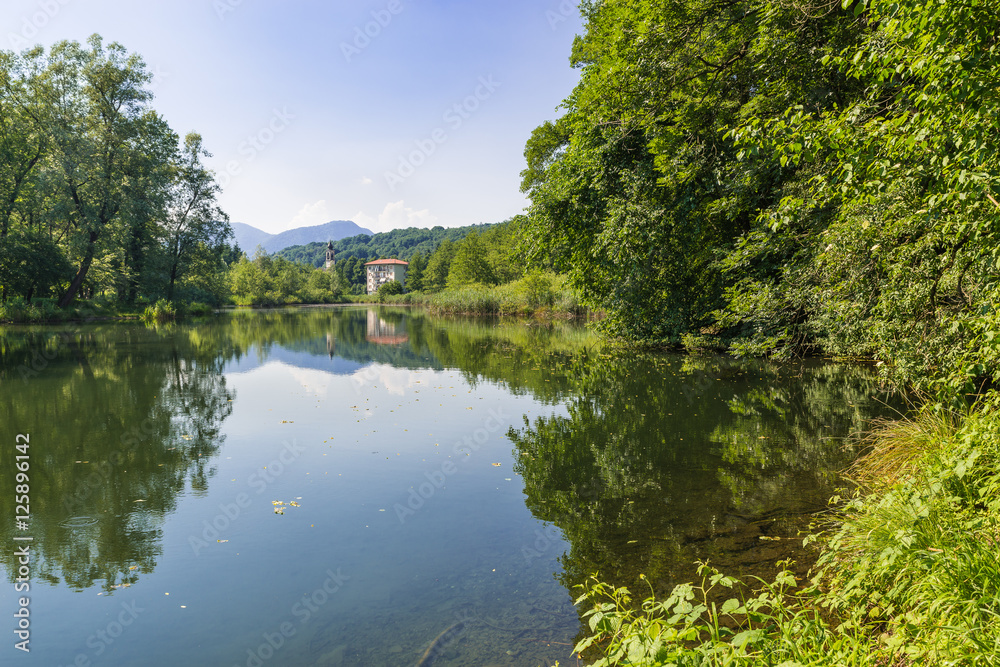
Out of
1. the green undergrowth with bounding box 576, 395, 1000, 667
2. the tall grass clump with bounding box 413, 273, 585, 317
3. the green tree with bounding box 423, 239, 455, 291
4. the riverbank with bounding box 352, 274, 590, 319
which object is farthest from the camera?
the green tree with bounding box 423, 239, 455, 291

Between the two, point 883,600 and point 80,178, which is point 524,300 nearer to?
point 80,178

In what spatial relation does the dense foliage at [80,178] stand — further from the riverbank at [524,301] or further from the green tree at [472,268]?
the green tree at [472,268]

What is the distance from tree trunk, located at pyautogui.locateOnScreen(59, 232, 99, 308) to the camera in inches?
1336

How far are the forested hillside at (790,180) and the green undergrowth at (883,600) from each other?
117 centimetres

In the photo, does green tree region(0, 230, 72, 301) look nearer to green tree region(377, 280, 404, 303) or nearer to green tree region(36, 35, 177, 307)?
green tree region(36, 35, 177, 307)

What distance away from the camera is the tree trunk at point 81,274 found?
3394cm

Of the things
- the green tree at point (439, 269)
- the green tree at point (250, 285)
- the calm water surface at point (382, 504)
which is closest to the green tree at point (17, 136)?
the calm water surface at point (382, 504)

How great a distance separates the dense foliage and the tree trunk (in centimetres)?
8

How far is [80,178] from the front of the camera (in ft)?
108

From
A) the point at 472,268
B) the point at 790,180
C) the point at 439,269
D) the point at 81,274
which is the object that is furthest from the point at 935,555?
the point at 439,269

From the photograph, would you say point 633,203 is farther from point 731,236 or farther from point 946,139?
point 946,139

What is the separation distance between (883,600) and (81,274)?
43.8 meters

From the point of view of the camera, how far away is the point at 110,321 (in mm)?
35656

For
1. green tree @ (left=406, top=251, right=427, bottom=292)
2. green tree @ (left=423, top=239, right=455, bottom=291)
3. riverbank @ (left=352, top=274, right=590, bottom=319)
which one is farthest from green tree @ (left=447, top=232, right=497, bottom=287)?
green tree @ (left=406, top=251, right=427, bottom=292)
